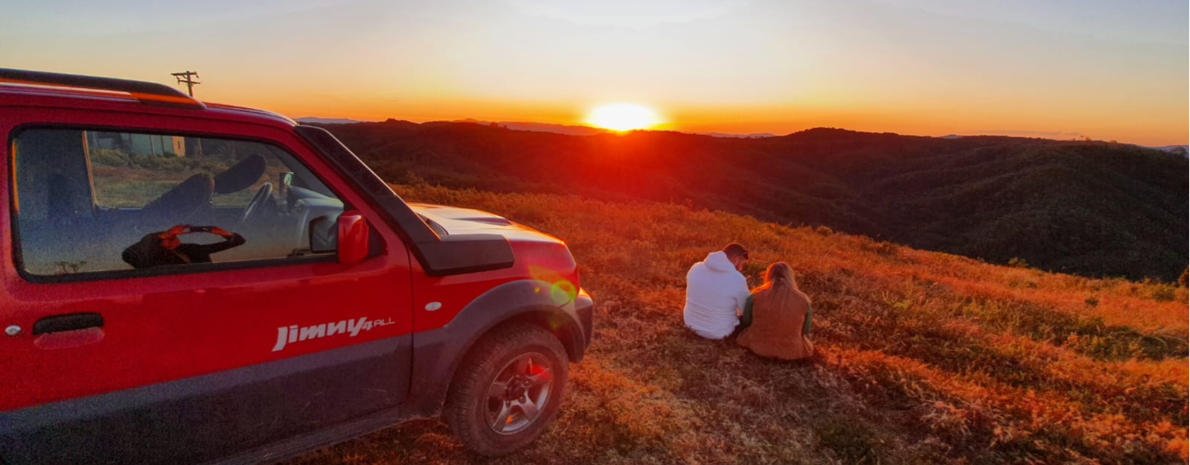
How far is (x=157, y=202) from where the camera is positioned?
7.70ft

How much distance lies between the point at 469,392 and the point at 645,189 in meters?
59.6

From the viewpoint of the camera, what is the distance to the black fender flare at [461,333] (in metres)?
2.97

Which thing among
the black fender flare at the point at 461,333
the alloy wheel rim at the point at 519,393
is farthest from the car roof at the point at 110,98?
the alloy wheel rim at the point at 519,393

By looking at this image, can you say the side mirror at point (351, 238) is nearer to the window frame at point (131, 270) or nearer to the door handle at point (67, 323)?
the window frame at point (131, 270)

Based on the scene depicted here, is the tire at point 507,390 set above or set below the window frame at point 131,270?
below

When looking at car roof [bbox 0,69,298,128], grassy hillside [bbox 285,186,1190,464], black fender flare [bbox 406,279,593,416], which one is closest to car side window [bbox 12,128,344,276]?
car roof [bbox 0,69,298,128]

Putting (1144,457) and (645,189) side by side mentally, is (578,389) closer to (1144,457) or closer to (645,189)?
(1144,457)

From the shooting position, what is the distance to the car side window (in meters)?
2.04

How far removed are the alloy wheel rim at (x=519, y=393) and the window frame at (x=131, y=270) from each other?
1278 millimetres

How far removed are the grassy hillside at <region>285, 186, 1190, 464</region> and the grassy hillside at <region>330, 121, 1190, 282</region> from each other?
21.8m

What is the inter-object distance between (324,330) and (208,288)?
52 cm

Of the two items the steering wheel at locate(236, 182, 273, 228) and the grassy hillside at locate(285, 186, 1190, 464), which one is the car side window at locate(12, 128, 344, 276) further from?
the grassy hillside at locate(285, 186, 1190, 464)

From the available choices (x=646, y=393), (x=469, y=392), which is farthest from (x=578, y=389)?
(x=469, y=392)

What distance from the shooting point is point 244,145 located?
2.51m
